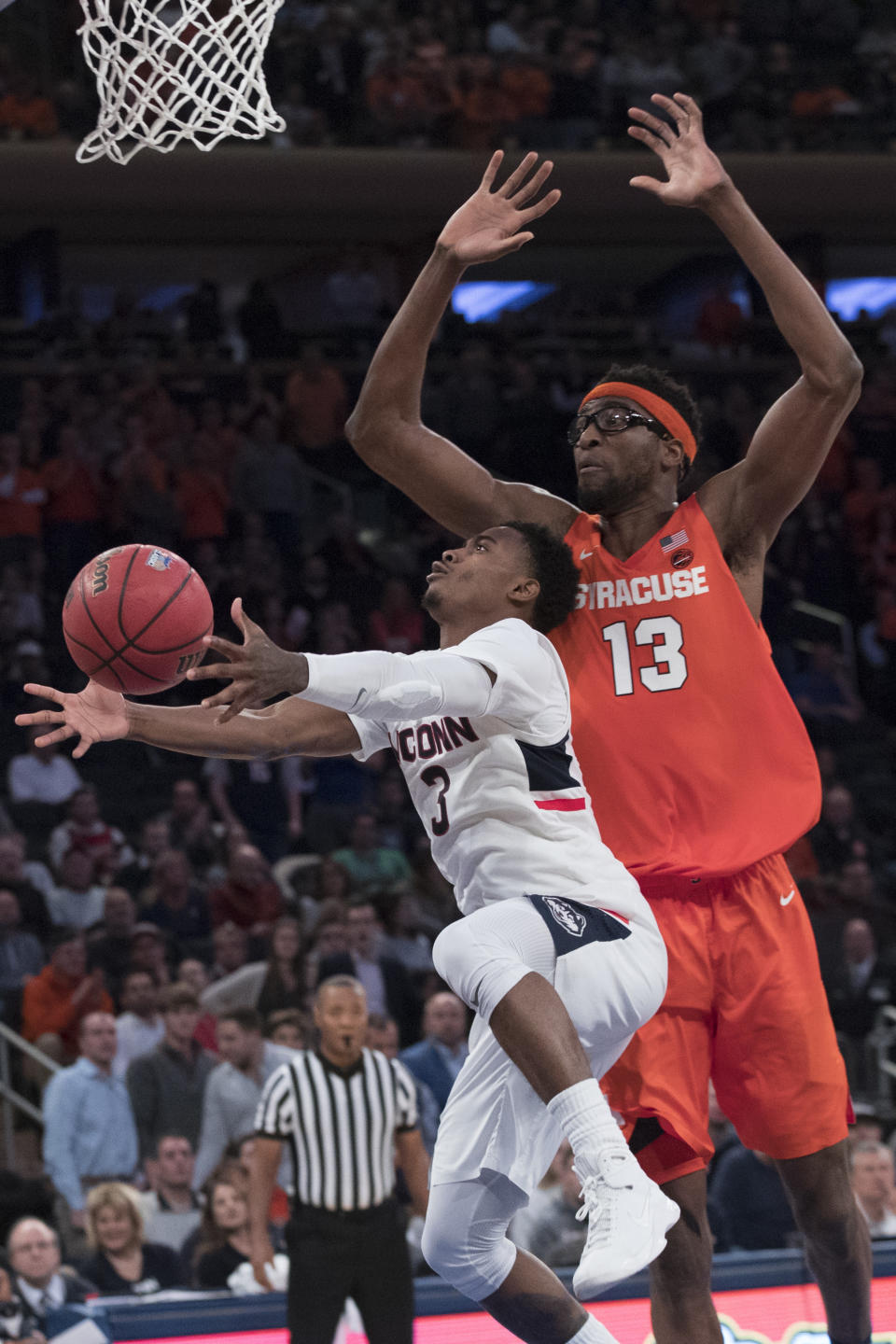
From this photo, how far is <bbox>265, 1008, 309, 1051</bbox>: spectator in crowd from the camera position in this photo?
9.78 m

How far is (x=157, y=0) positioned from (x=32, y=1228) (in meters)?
4.87

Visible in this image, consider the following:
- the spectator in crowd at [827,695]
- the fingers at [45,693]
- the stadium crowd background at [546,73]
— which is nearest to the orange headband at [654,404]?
the fingers at [45,693]

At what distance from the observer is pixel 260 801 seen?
13.1 meters

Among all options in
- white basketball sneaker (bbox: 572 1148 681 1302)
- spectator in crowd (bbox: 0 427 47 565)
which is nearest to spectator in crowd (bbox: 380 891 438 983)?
spectator in crowd (bbox: 0 427 47 565)

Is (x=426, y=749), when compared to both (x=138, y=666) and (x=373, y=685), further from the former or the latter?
(x=138, y=666)

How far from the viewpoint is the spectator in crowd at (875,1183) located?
895 cm

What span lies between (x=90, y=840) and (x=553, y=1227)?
4.63m

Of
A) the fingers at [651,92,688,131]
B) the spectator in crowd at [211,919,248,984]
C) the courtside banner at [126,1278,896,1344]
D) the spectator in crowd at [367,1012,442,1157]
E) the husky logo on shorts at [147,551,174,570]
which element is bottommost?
the courtside banner at [126,1278,896,1344]

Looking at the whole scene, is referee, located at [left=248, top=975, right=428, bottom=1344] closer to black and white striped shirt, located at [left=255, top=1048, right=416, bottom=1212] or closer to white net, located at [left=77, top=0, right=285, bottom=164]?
black and white striped shirt, located at [left=255, top=1048, right=416, bottom=1212]

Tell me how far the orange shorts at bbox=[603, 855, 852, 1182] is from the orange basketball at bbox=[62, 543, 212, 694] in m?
1.38

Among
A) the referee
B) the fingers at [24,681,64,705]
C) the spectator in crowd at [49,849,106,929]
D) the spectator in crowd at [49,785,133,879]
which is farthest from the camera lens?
the spectator in crowd at [49,785,133,879]

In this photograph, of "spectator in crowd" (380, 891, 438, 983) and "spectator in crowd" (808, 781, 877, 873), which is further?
"spectator in crowd" (808, 781, 877, 873)

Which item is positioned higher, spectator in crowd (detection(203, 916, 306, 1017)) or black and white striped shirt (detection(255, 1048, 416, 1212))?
spectator in crowd (detection(203, 916, 306, 1017))

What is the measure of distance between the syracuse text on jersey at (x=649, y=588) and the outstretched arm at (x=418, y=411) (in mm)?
272
